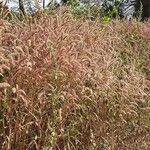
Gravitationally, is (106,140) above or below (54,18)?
below

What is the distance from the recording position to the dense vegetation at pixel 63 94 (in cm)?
448

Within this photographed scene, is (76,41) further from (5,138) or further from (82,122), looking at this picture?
(5,138)

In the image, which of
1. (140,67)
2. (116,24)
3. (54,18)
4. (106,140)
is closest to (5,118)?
(106,140)

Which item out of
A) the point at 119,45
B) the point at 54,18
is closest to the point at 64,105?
the point at 54,18

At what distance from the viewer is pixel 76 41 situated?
5.56m

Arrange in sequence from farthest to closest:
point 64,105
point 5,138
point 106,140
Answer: point 106,140
point 64,105
point 5,138

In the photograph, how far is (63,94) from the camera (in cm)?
475

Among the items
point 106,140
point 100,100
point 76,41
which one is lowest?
point 106,140

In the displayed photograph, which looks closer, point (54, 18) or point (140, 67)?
point (54, 18)

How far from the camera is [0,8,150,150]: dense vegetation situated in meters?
4.48

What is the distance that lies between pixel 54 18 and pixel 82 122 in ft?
4.47

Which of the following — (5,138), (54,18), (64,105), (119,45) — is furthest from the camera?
(119,45)

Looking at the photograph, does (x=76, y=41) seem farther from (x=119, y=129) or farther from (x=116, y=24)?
(x=116, y=24)

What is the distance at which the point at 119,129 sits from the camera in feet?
18.2
